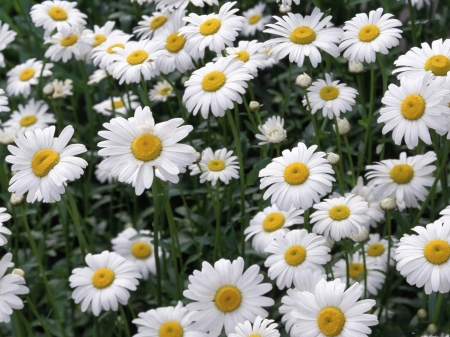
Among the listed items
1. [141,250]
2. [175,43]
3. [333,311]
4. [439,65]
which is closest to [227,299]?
[333,311]

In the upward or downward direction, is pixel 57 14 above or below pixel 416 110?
above

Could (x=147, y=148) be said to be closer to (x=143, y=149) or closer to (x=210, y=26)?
(x=143, y=149)

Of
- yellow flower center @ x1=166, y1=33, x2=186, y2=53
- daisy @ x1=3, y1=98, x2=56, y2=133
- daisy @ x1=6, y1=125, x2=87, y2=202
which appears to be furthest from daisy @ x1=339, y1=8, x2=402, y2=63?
daisy @ x1=3, y1=98, x2=56, y2=133

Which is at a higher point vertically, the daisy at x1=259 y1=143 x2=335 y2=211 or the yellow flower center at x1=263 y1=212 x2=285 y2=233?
the daisy at x1=259 y1=143 x2=335 y2=211

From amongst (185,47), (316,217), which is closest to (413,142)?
(316,217)

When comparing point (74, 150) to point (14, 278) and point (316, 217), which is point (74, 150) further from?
point (316, 217)

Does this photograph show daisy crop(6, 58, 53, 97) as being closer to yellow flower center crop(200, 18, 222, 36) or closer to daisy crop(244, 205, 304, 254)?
yellow flower center crop(200, 18, 222, 36)

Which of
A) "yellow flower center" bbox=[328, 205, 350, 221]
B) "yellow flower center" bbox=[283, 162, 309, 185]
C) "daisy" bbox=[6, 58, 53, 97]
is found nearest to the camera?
"yellow flower center" bbox=[283, 162, 309, 185]
